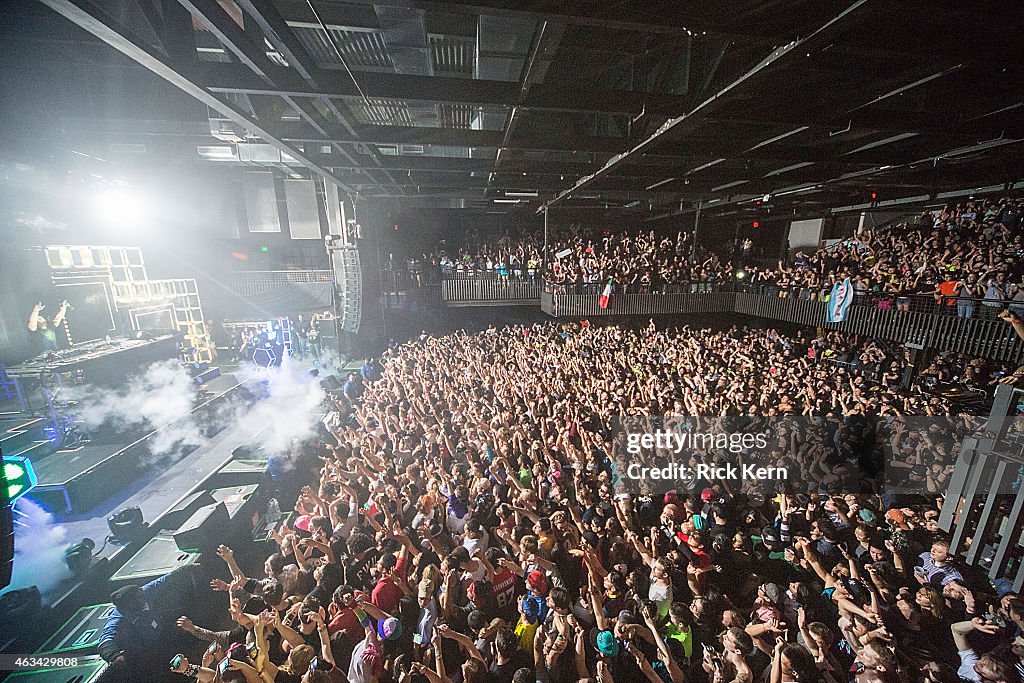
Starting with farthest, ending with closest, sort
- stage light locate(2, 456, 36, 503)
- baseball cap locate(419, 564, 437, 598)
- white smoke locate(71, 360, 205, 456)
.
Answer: white smoke locate(71, 360, 205, 456), stage light locate(2, 456, 36, 503), baseball cap locate(419, 564, 437, 598)

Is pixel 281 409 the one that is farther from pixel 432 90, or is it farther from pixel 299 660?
pixel 432 90

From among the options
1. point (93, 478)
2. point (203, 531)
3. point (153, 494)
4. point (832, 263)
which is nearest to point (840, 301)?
point (832, 263)

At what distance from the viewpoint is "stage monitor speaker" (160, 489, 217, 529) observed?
21.7 feet

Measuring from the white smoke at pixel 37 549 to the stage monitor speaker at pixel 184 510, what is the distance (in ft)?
3.91

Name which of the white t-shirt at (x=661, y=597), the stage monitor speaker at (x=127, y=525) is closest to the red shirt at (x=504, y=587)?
the white t-shirt at (x=661, y=597)

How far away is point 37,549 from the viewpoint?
631 centimetres

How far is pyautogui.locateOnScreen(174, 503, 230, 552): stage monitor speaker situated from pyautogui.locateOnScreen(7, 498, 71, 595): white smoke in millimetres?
1602

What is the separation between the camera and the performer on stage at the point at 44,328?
11602mm

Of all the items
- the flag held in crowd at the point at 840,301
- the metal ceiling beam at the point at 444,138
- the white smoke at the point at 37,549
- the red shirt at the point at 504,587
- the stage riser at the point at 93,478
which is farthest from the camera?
the flag held in crowd at the point at 840,301

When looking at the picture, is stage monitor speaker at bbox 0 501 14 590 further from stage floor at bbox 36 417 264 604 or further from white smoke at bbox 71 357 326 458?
white smoke at bbox 71 357 326 458

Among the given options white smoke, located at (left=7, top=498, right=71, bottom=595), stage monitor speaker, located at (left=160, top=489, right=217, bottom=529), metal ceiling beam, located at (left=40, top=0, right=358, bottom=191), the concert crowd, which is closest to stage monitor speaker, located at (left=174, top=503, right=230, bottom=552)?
stage monitor speaker, located at (left=160, top=489, right=217, bottom=529)

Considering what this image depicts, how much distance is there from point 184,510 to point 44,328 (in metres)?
10.6

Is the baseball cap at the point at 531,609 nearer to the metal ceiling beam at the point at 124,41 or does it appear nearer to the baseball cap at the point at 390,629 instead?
the baseball cap at the point at 390,629

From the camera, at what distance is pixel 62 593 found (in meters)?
5.39
